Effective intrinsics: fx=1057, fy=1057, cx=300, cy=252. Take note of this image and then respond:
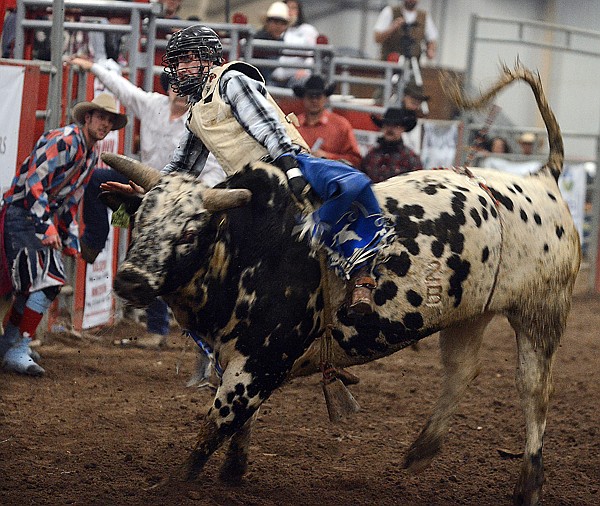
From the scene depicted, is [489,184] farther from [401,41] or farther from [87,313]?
[401,41]

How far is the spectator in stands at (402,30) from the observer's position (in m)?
12.7

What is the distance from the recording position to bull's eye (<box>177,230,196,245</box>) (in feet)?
12.8

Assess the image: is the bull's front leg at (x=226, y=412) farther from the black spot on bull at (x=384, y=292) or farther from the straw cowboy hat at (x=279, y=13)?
the straw cowboy hat at (x=279, y=13)

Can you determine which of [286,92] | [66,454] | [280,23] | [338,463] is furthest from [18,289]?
[280,23]

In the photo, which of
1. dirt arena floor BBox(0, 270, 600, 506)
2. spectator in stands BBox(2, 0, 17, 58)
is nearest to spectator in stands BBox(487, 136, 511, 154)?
dirt arena floor BBox(0, 270, 600, 506)

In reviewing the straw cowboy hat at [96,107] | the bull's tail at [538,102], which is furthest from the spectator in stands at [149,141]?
the bull's tail at [538,102]

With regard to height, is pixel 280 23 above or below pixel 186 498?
above

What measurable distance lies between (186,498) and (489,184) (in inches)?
73.0

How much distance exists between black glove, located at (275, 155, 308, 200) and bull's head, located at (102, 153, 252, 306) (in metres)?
0.18

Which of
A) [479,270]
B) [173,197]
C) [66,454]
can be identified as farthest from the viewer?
[66,454]

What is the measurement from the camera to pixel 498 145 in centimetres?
1288

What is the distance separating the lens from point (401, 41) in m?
12.7

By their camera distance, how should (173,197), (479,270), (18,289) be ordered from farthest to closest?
(18,289) < (479,270) < (173,197)

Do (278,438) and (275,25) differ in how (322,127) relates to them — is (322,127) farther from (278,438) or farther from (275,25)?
(278,438)
